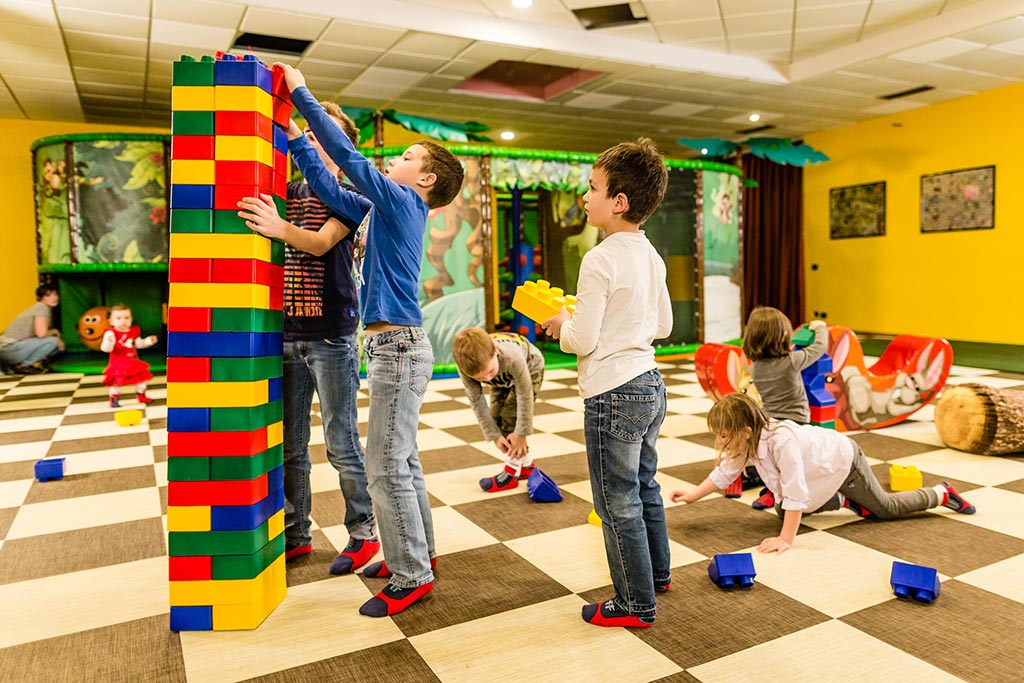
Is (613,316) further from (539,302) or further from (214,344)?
(214,344)

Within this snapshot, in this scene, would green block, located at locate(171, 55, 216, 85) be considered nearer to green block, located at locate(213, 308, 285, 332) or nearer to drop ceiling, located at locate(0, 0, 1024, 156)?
green block, located at locate(213, 308, 285, 332)

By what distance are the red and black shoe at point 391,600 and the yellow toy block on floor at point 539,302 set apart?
758mm

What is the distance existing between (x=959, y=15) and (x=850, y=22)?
83 centimetres

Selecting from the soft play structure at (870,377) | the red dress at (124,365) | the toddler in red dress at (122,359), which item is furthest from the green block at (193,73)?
the red dress at (124,365)

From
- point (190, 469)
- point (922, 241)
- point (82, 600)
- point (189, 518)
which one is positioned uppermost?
point (922, 241)

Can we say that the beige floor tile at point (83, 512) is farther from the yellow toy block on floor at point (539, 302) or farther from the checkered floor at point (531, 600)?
the yellow toy block on floor at point (539, 302)

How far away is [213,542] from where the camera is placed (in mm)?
1769

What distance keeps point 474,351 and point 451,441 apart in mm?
1421

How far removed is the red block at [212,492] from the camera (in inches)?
69.3

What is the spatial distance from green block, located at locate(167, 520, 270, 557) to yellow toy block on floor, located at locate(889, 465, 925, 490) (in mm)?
2301

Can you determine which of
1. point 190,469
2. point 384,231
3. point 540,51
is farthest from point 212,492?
point 540,51

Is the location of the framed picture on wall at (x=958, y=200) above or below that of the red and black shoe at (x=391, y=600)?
above

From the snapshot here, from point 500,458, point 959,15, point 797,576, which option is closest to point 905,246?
point 959,15

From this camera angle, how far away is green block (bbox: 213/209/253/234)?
69.1 inches
